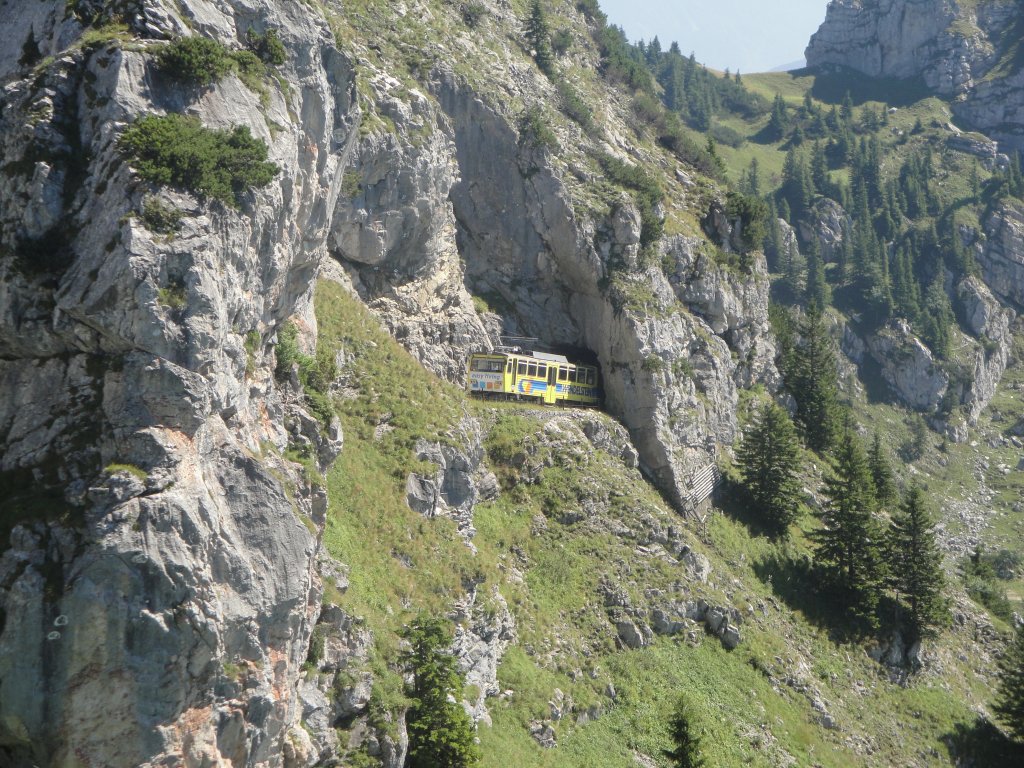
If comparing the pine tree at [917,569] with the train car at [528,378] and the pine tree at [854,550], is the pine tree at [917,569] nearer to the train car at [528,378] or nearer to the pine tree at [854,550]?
the pine tree at [854,550]

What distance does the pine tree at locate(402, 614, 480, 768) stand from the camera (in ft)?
95.5

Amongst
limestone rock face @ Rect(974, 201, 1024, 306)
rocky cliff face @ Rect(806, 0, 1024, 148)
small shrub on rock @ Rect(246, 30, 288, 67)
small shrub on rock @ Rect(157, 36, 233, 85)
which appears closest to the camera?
small shrub on rock @ Rect(157, 36, 233, 85)

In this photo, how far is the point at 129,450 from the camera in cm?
2127

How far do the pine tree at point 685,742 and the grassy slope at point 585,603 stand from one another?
19.4 feet

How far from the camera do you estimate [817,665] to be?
4628cm

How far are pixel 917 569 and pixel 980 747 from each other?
10.2 metres

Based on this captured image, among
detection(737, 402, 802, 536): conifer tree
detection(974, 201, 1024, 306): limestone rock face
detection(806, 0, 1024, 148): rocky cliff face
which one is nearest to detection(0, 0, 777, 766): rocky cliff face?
detection(737, 402, 802, 536): conifer tree

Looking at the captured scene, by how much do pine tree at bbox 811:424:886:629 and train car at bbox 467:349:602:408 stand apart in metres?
17.6

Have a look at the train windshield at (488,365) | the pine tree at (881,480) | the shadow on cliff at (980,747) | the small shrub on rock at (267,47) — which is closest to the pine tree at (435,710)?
the small shrub on rock at (267,47)

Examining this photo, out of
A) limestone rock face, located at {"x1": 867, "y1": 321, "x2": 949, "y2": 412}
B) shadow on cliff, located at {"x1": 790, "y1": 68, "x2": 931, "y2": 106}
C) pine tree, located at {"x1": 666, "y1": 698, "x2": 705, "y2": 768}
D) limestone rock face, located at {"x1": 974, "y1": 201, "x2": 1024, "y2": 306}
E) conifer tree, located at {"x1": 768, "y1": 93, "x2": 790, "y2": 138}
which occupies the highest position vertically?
shadow on cliff, located at {"x1": 790, "y1": 68, "x2": 931, "y2": 106}

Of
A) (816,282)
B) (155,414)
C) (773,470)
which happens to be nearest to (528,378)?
(773,470)

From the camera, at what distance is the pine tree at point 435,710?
95.5 ft

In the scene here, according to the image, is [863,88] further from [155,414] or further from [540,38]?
[155,414]

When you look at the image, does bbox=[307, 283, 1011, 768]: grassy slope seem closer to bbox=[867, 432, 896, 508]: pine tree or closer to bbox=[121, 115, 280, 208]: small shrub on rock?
bbox=[867, 432, 896, 508]: pine tree
